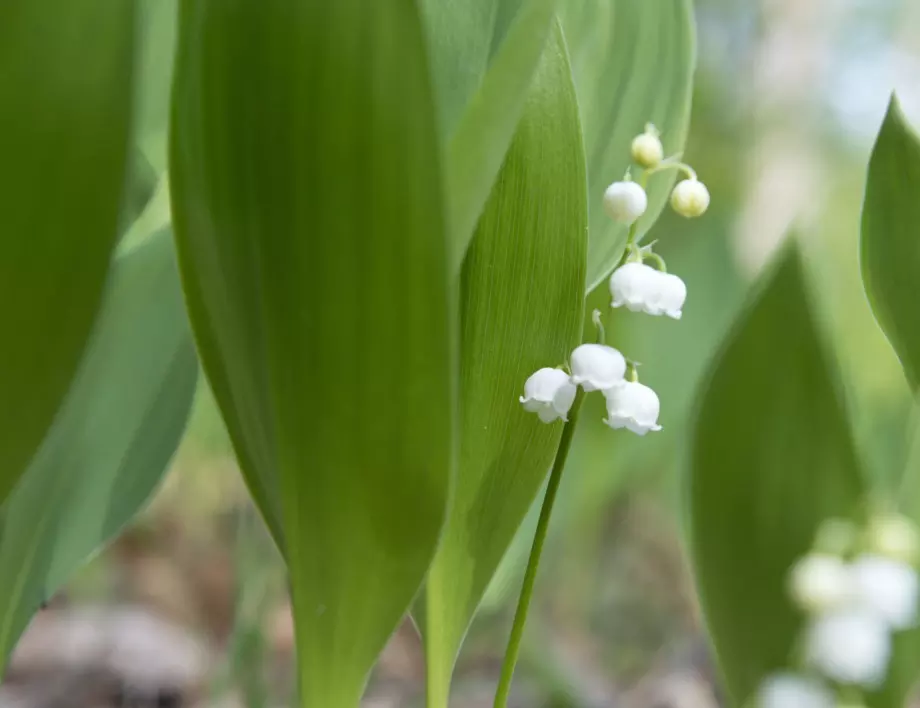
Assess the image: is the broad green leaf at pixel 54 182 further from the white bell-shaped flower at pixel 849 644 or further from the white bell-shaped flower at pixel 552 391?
the white bell-shaped flower at pixel 849 644

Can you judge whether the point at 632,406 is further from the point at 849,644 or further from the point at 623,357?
the point at 849,644

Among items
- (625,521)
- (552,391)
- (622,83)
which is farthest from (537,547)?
(625,521)

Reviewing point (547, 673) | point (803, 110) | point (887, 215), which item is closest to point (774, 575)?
point (887, 215)

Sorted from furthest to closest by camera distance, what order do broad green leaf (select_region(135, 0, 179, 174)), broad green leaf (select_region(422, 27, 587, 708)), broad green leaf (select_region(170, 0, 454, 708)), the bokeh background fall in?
the bokeh background, broad green leaf (select_region(135, 0, 179, 174)), broad green leaf (select_region(422, 27, 587, 708)), broad green leaf (select_region(170, 0, 454, 708))

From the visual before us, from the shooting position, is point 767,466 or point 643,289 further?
point 767,466

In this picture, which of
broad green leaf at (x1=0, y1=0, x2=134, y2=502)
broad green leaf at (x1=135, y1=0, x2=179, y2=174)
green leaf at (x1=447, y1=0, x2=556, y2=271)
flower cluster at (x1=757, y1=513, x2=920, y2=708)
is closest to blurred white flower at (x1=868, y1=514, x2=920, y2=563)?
flower cluster at (x1=757, y1=513, x2=920, y2=708)

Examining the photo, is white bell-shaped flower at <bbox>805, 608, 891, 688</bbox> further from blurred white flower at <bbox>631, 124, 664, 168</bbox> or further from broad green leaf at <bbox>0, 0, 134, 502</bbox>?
broad green leaf at <bbox>0, 0, 134, 502</bbox>

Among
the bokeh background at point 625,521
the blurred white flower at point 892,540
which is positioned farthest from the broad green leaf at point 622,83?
the blurred white flower at point 892,540
